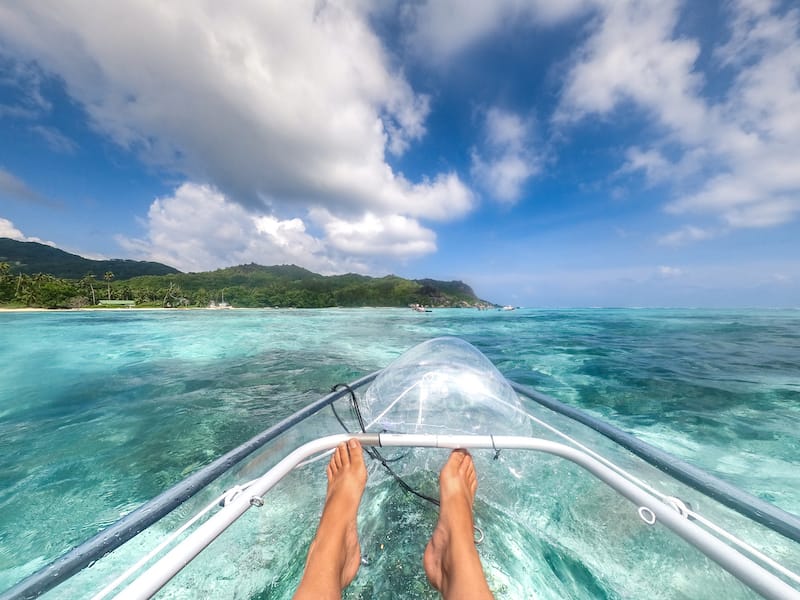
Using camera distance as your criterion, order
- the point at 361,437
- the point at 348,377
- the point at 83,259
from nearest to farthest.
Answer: the point at 361,437, the point at 348,377, the point at 83,259

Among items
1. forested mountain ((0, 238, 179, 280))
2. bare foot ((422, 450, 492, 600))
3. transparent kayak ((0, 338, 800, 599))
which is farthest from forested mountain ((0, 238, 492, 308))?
bare foot ((422, 450, 492, 600))

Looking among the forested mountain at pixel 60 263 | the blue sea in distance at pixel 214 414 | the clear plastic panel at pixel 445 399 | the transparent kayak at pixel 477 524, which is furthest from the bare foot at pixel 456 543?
the forested mountain at pixel 60 263

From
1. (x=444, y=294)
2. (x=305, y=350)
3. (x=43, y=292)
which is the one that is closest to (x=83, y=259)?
(x=43, y=292)

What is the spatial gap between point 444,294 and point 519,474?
12961 centimetres

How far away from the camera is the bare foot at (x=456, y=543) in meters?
1.38

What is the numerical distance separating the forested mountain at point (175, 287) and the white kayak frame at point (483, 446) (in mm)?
81987

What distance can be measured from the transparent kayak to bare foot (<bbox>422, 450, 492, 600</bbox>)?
0.37 ft

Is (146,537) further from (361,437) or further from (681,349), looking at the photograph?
(681,349)

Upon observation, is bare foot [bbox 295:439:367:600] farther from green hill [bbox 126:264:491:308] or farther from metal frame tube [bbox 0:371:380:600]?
green hill [bbox 126:264:491:308]

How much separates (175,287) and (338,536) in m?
98.7

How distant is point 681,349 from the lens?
34.1 ft

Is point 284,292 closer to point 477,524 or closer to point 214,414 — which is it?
point 214,414

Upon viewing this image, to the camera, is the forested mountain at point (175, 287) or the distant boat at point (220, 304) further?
the distant boat at point (220, 304)

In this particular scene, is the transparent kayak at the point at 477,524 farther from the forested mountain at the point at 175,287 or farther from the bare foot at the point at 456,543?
the forested mountain at the point at 175,287
